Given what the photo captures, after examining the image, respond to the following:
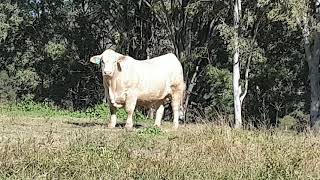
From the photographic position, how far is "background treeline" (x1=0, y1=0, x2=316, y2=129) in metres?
33.4

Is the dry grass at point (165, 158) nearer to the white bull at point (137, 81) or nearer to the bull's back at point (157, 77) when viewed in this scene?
the white bull at point (137, 81)

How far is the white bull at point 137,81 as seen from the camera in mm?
14008

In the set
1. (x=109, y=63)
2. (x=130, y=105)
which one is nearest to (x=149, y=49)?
(x=130, y=105)

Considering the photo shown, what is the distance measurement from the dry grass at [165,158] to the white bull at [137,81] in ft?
13.3

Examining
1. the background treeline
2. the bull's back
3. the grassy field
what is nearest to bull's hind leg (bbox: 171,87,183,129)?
the bull's back

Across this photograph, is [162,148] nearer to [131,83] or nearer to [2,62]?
[131,83]

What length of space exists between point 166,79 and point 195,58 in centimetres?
1852

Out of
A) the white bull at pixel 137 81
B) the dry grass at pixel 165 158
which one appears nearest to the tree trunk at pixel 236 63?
the white bull at pixel 137 81

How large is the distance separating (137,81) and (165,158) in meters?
6.40

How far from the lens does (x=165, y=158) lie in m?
8.07

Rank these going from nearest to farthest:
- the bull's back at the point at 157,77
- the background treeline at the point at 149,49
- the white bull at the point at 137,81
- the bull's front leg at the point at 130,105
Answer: the white bull at the point at 137,81 < the bull's front leg at the point at 130,105 < the bull's back at the point at 157,77 < the background treeline at the point at 149,49

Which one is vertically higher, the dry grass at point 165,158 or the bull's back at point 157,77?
the bull's back at point 157,77

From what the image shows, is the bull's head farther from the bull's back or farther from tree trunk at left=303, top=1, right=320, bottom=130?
tree trunk at left=303, top=1, right=320, bottom=130

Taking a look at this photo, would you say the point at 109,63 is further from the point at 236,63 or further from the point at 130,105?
the point at 236,63
